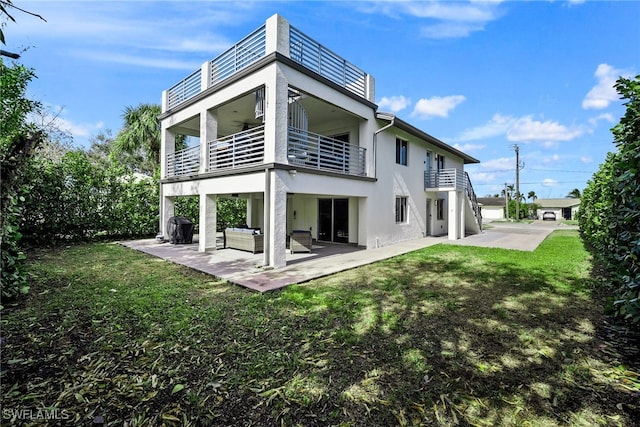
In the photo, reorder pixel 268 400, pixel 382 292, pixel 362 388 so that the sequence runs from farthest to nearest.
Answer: pixel 382 292, pixel 362 388, pixel 268 400

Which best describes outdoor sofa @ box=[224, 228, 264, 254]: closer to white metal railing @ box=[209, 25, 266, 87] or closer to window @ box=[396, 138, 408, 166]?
white metal railing @ box=[209, 25, 266, 87]

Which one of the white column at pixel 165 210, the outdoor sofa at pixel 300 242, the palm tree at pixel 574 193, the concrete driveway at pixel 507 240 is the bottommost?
the concrete driveway at pixel 507 240

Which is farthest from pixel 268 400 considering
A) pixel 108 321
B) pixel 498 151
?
pixel 498 151

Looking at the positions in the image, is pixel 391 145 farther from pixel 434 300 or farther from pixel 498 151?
pixel 498 151

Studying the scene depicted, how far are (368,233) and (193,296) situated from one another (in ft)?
25.0

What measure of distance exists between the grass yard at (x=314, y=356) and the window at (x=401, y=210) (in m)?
8.07

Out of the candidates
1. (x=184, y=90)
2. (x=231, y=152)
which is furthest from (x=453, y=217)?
(x=184, y=90)

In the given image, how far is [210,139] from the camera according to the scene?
1121 cm

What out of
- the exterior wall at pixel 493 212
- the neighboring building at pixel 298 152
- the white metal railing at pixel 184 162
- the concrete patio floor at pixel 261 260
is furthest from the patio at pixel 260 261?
the exterior wall at pixel 493 212

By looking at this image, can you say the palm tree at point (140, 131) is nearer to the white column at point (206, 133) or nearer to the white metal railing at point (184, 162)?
the white metal railing at point (184, 162)

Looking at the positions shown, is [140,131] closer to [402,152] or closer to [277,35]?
[277,35]

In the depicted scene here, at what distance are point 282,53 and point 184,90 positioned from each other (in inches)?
271

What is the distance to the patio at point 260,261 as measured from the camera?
6.93m

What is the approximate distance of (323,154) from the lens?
10.1 meters
